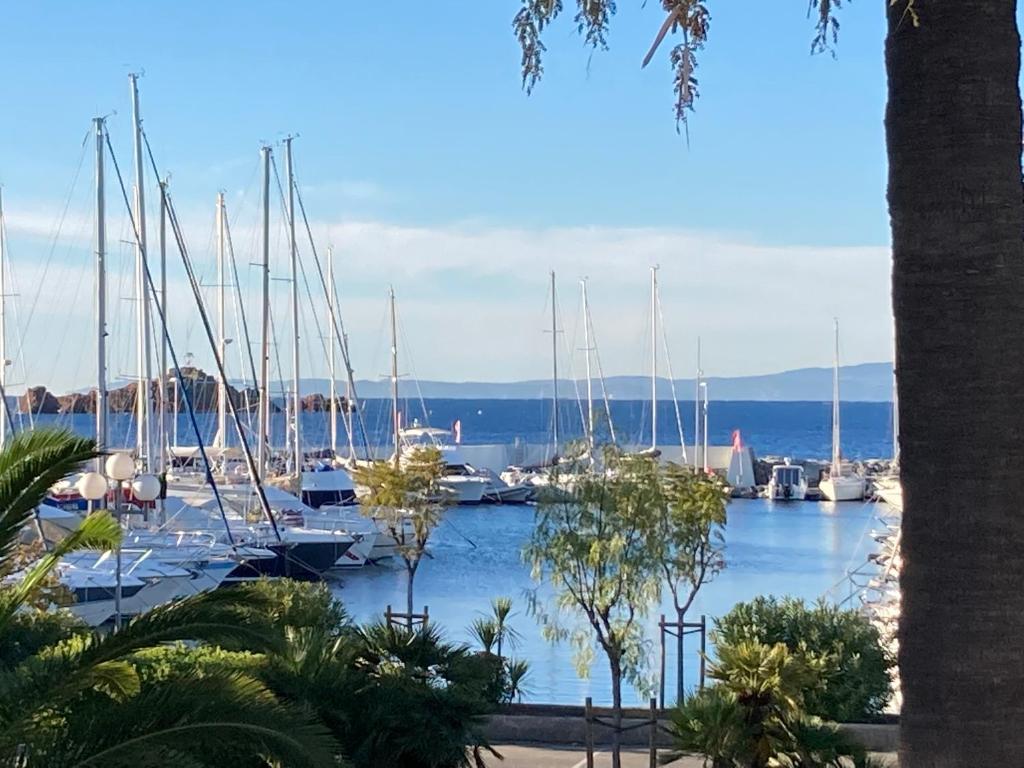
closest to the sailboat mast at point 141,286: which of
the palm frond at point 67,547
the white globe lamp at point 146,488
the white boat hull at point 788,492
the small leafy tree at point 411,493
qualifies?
the small leafy tree at point 411,493

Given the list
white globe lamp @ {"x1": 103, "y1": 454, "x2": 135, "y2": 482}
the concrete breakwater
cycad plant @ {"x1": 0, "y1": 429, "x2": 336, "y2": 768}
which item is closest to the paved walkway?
white globe lamp @ {"x1": 103, "y1": 454, "x2": 135, "y2": 482}

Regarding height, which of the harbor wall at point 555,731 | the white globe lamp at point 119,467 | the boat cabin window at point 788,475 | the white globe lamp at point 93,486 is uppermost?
the white globe lamp at point 119,467

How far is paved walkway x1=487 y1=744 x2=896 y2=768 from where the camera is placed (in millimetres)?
13008

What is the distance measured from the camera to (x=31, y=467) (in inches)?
258

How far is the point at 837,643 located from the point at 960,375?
917 centimetres

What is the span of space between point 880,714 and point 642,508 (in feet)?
12.8

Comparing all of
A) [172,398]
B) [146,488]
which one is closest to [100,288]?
[146,488]

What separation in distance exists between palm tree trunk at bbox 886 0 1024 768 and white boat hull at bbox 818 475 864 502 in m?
65.2

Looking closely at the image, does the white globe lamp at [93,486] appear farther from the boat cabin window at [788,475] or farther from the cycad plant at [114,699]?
the boat cabin window at [788,475]

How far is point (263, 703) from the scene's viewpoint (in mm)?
6938

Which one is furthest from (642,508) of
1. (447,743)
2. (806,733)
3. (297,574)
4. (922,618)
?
(297,574)

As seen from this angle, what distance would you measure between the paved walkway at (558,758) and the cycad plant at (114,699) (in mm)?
6254

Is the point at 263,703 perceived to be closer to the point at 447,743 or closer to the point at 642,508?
the point at 447,743

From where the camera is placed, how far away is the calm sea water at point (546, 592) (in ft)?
88.2
